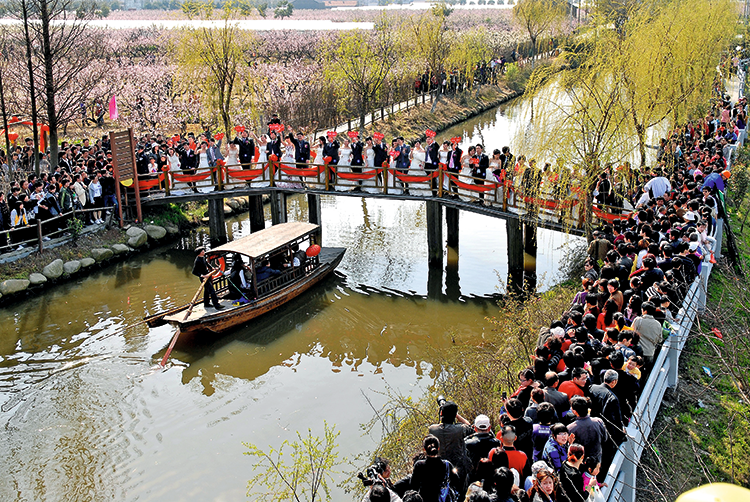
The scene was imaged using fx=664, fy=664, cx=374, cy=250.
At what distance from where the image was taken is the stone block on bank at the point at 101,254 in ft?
65.5

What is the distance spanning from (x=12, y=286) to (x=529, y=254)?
14274 mm

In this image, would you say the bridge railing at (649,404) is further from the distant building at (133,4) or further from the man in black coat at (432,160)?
the distant building at (133,4)

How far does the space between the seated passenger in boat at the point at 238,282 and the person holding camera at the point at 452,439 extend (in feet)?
34.1

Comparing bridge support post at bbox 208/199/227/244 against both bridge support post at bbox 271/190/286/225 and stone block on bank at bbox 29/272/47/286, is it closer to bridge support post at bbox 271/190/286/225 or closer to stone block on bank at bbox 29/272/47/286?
bridge support post at bbox 271/190/286/225

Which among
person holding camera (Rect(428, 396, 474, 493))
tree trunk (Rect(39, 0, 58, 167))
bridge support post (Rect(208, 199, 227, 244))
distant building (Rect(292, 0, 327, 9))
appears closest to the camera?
person holding camera (Rect(428, 396, 474, 493))

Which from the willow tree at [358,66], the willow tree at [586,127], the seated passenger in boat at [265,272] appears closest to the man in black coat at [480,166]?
the willow tree at [586,127]

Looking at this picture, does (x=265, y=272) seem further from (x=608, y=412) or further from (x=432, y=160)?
(x=608, y=412)

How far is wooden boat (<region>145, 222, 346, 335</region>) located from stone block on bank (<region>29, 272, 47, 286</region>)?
4.77m

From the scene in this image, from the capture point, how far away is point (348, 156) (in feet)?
68.9

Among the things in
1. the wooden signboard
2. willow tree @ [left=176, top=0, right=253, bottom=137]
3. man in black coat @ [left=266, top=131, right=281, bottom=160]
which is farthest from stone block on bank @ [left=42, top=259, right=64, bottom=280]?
willow tree @ [left=176, top=0, right=253, bottom=137]

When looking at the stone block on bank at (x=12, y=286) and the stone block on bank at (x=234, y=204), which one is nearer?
the stone block on bank at (x=12, y=286)

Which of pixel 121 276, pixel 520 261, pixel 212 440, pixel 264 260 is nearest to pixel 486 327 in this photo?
pixel 520 261

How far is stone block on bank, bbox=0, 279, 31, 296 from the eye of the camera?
17.3 metres

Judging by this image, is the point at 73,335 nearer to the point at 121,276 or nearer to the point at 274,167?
the point at 121,276
